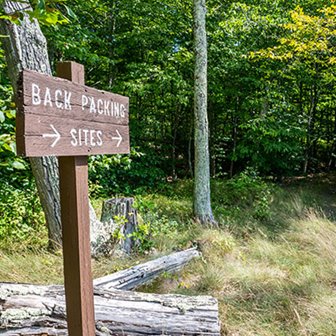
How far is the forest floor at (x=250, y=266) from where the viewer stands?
2.48 m

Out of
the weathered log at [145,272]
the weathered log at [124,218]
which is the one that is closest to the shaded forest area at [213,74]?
the weathered log at [124,218]

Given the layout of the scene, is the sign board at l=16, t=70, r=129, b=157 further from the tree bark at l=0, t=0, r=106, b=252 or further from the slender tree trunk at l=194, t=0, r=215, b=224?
the slender tree trunk at l=194, t=0, r=215, b=224

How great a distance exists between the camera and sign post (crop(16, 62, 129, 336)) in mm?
1182

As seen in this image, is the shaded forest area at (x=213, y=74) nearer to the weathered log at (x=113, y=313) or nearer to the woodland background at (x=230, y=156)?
the woodland background at (x=230, y=156)

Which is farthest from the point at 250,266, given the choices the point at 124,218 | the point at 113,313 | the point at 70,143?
the point at 70,143

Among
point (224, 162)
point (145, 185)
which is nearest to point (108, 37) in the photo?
point (145, 185)

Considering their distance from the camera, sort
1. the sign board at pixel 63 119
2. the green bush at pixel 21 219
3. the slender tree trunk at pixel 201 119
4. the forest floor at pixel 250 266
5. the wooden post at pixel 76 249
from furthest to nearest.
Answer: the slender tree trunk at pixel 201 119, the green bush at pixel 21 219, the forest floor at pixel 250 266, the wooden post at pixel 76 249, the sign board at pixel 63 119

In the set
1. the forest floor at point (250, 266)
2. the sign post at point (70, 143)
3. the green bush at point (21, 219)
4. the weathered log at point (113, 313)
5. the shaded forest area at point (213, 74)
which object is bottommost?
the forest floor at point (250, 266)

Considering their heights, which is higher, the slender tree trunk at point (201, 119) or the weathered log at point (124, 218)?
the slender tree trunk at point (201, 119)

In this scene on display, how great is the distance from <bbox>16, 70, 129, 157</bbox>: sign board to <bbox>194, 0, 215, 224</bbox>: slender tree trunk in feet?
12.4

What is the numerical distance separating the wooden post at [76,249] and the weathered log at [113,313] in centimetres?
61

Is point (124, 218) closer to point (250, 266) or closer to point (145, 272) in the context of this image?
point (145, 272)

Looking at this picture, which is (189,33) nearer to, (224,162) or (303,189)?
(224,162)

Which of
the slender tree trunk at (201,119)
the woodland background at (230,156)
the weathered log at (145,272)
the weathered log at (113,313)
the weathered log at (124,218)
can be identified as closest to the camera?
the weathered log at (113,313)
